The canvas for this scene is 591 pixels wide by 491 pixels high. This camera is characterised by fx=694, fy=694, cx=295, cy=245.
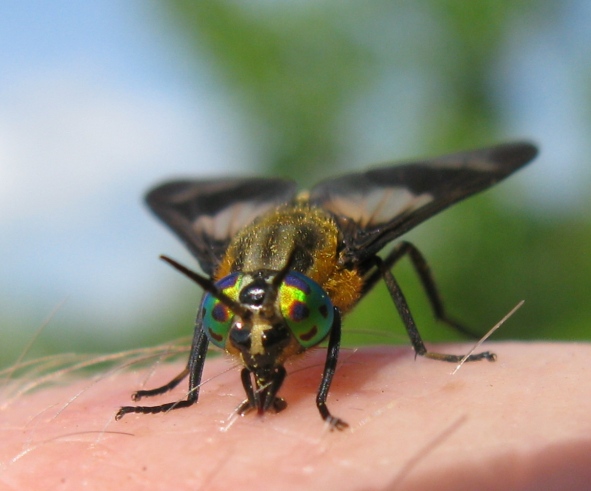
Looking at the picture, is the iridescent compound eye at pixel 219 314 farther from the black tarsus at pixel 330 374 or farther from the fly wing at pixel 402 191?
the fly wing at pixel 402 191

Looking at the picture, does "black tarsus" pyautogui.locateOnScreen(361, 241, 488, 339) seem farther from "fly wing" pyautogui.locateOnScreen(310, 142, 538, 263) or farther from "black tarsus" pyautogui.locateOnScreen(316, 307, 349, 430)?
"black tarsus" pyautogui.locateOnScreen(316, 307, 349, 430)

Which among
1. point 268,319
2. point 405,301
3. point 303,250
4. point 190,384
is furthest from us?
point 405,301

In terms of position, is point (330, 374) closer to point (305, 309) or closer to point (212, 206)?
point (305, 309)

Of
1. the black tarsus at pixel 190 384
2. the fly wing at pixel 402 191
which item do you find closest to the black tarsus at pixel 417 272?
the fly wing at pixel 402 191

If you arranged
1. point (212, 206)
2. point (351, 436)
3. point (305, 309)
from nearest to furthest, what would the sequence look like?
1. point (351, 436)
2. point (305, 309)
3. point (212, 206)

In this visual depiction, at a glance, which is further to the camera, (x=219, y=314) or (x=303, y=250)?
(x=303, y=250)

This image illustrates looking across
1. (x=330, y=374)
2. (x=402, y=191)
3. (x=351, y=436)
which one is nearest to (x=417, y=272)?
(x=402, y=191)
